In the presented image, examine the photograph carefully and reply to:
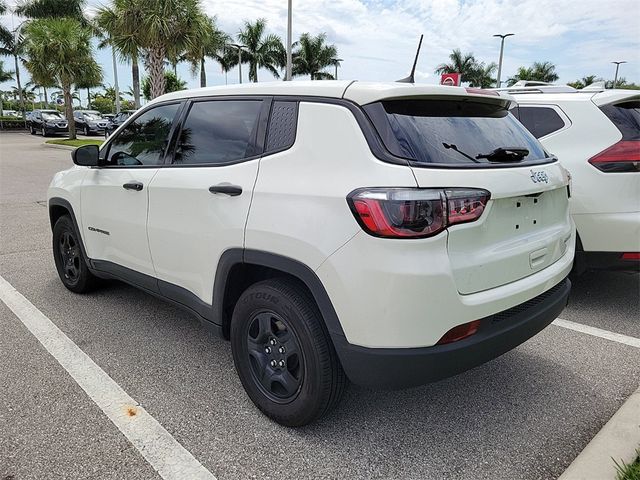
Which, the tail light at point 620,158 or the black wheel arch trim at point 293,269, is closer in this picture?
the black wheel arch trim at point 293,269

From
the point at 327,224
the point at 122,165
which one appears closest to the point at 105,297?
the point at 122,165

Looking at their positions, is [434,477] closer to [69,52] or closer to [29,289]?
[29,289]

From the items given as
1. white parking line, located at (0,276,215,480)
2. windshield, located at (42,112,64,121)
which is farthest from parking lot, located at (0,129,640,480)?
windshield, located at (42,112,64,121)

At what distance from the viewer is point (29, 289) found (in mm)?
4648

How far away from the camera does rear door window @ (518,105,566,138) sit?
4.32 metres

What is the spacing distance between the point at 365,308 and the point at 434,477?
0.86 metres

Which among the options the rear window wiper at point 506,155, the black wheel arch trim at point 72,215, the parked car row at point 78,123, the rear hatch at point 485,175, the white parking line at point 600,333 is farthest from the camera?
the parked car row at point 78,123

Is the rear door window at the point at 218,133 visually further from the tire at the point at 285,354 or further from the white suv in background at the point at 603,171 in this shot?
the white suv in background at the point at 603,171

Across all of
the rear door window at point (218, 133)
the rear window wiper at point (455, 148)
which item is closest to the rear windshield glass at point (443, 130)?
the rear window wiper at point (455, 148)

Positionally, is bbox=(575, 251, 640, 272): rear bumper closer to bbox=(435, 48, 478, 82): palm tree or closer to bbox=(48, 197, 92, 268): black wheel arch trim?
bbox=(48, 197, 92, 268): black wheel arch trim

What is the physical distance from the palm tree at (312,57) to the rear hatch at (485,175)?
46272 millimetres

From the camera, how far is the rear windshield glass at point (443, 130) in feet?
7.29

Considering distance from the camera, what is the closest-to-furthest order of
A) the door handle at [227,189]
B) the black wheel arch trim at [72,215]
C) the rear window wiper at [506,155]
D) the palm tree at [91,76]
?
the rear window wiper at [506,155]
the door handle at [227,189]
the black wheel arch trim at [72,215]
the palm tree at [91,76]

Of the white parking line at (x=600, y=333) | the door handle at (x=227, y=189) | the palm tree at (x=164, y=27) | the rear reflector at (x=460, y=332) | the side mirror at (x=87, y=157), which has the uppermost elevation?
the palm tree at (x=164, y=27)
